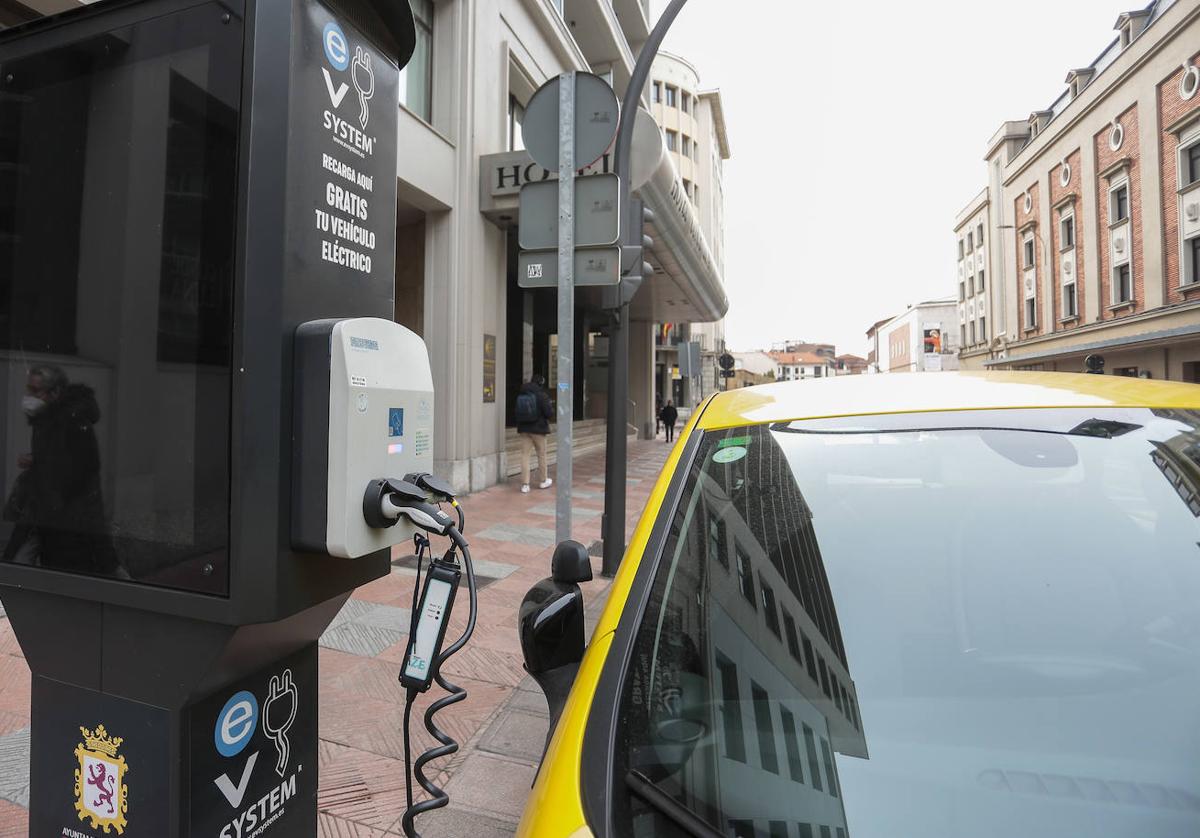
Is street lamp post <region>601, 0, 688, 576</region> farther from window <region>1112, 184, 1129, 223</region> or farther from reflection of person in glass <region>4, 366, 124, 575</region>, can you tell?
window <region>1112, 184, 1129, 223</region>

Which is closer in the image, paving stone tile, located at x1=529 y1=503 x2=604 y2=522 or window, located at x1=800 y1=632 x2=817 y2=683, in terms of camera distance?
window, located at x1=800 y1=632 x2=817 y2=683

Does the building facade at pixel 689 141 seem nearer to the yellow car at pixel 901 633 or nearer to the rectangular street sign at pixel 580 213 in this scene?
the rectangular street sign at pixel 580 213

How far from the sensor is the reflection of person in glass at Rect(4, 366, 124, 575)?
1.37 meters

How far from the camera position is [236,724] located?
1409 millimetres

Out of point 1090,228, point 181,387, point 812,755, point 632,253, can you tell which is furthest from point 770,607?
point 1090,228

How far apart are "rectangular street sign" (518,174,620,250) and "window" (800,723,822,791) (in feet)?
10.7

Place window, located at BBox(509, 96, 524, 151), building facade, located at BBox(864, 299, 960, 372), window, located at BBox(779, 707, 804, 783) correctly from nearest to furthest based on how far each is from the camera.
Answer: window, located at BBox(779, 707, 804, 783), window, located at BBox(509, 96, 524, 151), building facade, located at BBox(864, 299, 960, 372)

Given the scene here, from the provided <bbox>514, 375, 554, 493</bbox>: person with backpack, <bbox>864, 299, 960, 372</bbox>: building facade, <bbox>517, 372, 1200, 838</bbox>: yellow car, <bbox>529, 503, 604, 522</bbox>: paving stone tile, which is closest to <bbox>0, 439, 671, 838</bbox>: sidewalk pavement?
<bbox>517, 372, 1200, 838</bbox>: yellow car

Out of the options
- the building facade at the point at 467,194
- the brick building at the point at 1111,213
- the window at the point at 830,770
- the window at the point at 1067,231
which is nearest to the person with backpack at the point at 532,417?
the building facade at the point at 467,194

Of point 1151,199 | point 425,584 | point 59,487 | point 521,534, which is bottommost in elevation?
point 521,534

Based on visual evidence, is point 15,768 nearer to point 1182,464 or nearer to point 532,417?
point 1182,464

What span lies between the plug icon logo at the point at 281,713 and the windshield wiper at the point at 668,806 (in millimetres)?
954

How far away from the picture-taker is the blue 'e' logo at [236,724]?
53.9 inches

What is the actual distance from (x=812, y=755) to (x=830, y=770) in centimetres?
4
